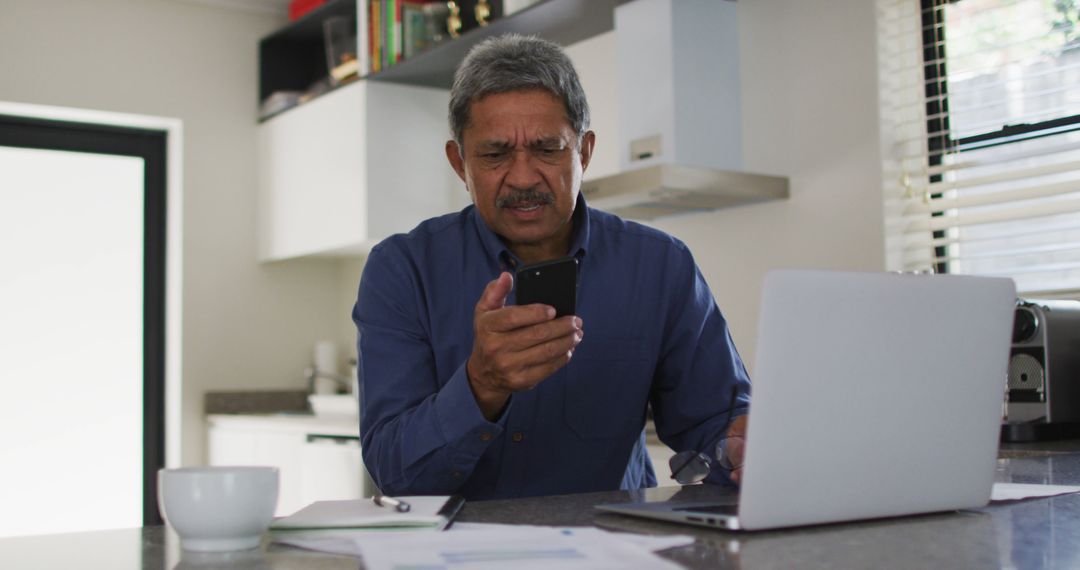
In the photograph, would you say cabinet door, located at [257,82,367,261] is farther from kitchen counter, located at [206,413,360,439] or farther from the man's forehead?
the man's forehead

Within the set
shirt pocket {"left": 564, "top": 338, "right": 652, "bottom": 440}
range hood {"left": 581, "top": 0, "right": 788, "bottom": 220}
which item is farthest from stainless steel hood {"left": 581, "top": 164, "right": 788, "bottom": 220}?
shirt pocket {"left": 564, "top": 338, "right": 652, "bottom": 440}

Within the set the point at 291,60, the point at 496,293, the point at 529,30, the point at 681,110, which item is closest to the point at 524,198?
the point at 496,293

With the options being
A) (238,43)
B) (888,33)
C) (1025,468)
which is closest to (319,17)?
(238,43)

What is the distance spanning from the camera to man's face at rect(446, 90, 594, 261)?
168 centimetres

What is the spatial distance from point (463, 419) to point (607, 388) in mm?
411

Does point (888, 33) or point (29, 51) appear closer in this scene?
point (888, 33)

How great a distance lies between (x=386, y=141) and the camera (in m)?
4.11

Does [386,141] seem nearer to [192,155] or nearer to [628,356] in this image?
[192,155]

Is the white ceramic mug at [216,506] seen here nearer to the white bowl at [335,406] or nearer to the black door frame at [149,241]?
the white bowl at [335,406]

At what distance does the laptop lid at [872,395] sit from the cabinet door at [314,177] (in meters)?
3.10

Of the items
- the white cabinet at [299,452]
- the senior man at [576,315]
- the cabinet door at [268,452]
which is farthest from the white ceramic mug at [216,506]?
the cabinet door at [268,452]

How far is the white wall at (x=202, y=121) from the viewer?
4.35 meters

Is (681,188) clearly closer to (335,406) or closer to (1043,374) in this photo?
(1043,374)

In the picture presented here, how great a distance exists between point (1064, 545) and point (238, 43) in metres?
4.42
